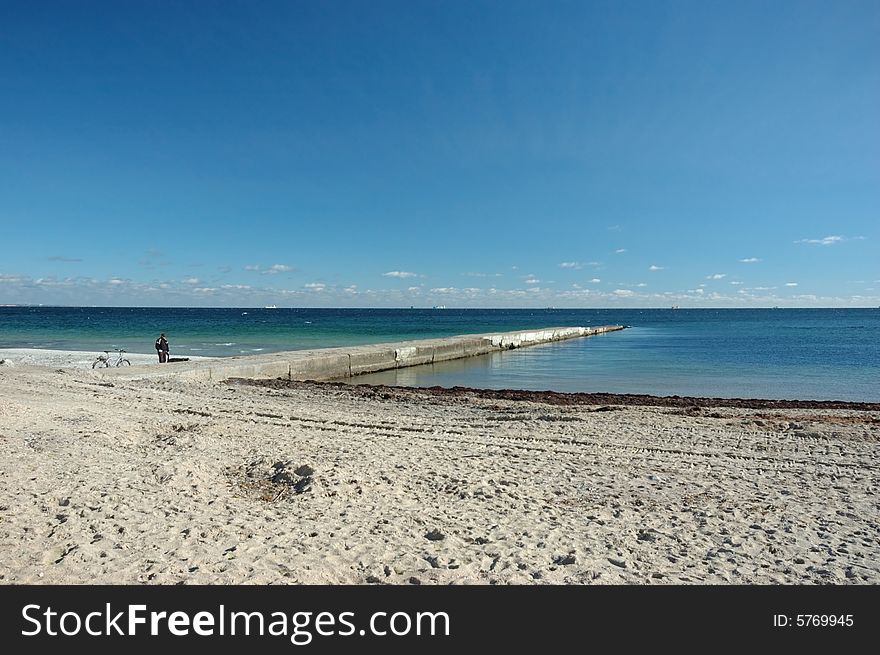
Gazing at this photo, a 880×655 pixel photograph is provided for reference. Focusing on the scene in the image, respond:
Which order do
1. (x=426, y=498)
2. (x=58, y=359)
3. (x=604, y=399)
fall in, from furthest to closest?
1. (x=58, y=359)
2. (x=604, y=399)
3. (x=426, y=498)

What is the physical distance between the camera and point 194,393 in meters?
13.3

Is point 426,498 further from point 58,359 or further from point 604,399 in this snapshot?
point 58,359

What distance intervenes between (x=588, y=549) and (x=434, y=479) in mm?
2313

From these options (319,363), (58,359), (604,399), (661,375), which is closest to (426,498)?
(604,399)

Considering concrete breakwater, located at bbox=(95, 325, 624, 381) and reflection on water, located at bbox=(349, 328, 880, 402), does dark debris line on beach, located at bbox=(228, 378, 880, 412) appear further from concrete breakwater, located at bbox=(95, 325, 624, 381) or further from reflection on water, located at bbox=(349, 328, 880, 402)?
reflection on water, located at bbox=(349, 328, 880, 402)

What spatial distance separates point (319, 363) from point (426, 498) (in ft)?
49.8

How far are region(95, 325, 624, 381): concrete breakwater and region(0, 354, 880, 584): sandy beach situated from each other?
211 inches

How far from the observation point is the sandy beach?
4.34 m

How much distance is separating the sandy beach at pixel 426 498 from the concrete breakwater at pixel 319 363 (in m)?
5.37

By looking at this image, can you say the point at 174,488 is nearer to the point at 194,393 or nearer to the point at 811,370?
the point at 194,393

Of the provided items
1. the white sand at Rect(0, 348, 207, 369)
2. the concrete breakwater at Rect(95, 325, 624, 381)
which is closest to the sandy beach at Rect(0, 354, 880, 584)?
the concrete breakwater at Rect(95, 325, 624, 381)

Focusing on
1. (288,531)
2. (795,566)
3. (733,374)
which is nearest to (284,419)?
(288,531)

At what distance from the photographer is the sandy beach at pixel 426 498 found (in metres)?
4.34

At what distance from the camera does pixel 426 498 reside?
6.00m
